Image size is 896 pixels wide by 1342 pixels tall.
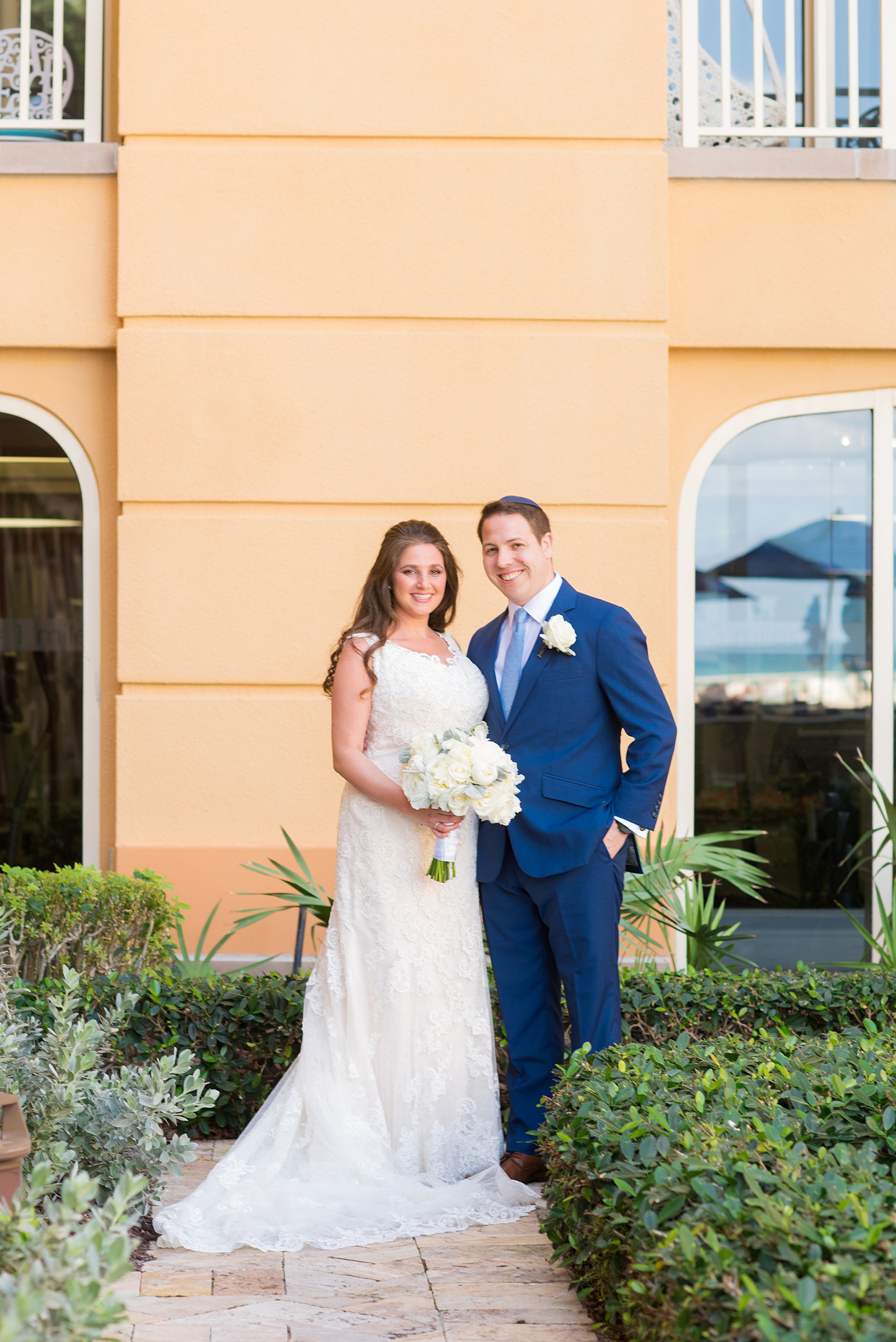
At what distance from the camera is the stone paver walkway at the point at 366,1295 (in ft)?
9.22

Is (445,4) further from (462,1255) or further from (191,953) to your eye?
(462,1255)

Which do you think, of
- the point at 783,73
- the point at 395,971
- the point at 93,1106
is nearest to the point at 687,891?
the point at 395,971

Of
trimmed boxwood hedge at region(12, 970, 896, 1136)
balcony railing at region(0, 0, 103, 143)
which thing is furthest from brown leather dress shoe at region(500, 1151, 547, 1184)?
balcony railing at region(0, 0, 103, 143)

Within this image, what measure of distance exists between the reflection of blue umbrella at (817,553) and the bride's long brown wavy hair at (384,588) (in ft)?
9.07

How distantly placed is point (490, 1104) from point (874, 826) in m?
3.28

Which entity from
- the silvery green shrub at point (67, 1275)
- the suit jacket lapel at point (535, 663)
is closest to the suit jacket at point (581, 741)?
the suit jacket lapel at point (535, 663)

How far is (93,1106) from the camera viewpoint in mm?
3395

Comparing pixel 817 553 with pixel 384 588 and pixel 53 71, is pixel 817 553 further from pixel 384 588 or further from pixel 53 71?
pixel 53 71

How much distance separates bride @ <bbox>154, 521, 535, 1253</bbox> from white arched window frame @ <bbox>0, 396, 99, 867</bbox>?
2.43m

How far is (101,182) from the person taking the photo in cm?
583

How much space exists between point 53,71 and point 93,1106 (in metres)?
5.09

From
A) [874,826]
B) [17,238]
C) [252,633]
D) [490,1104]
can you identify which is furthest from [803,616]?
[17,238]

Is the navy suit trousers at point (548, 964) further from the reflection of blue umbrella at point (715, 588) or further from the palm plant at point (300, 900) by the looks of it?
the reflection of blue umbrella at point (715, 588)

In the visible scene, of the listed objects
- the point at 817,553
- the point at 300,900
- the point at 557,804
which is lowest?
the point at 300,900
